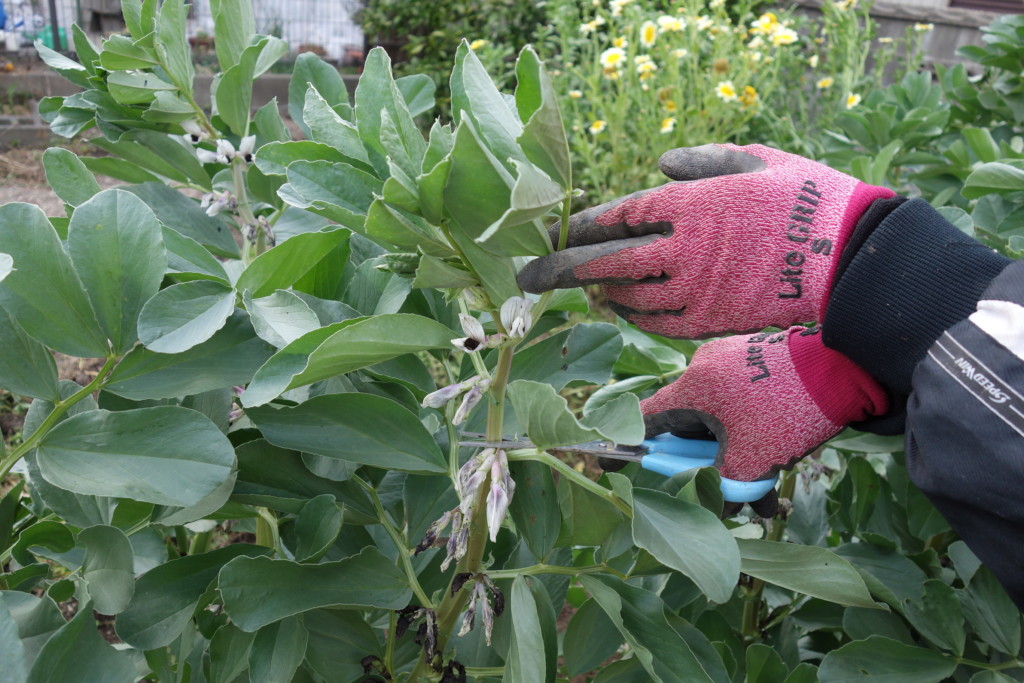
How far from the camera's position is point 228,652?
2.59 ft

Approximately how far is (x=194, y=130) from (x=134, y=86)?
0.10 m

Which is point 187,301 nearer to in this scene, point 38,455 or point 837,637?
point 38,455

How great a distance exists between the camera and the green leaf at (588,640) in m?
0.85

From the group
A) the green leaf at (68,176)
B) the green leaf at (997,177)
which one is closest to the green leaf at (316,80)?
the green leaf at (68,176)

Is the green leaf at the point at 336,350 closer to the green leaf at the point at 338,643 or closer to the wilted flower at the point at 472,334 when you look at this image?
the wilted flower at the point at 472,334

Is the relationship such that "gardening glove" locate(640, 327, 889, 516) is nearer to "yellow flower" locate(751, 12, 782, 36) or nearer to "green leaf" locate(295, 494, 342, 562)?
"green leaf" locate(295, 494, 342, 562)

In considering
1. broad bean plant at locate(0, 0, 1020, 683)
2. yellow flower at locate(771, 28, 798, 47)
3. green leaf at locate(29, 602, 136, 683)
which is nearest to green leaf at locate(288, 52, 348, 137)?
broad bean plant at locate(0, 0, 1020, 683)

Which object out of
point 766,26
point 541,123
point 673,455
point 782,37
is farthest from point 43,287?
point 766,26

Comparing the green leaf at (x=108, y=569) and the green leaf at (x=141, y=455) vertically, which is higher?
the green leaf at (x=141, y=455)

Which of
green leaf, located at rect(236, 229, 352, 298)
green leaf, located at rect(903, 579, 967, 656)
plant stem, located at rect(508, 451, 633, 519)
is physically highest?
green leaf, located at rect(236, 229, 352, 298)

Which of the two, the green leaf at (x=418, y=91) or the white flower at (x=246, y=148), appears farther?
the green leaf at (x=418, y=91)

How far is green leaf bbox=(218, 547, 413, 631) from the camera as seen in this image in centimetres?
67

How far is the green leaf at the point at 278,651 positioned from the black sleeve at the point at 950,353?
0.57 meters

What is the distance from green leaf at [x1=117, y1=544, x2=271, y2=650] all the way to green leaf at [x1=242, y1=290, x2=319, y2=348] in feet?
0.77
